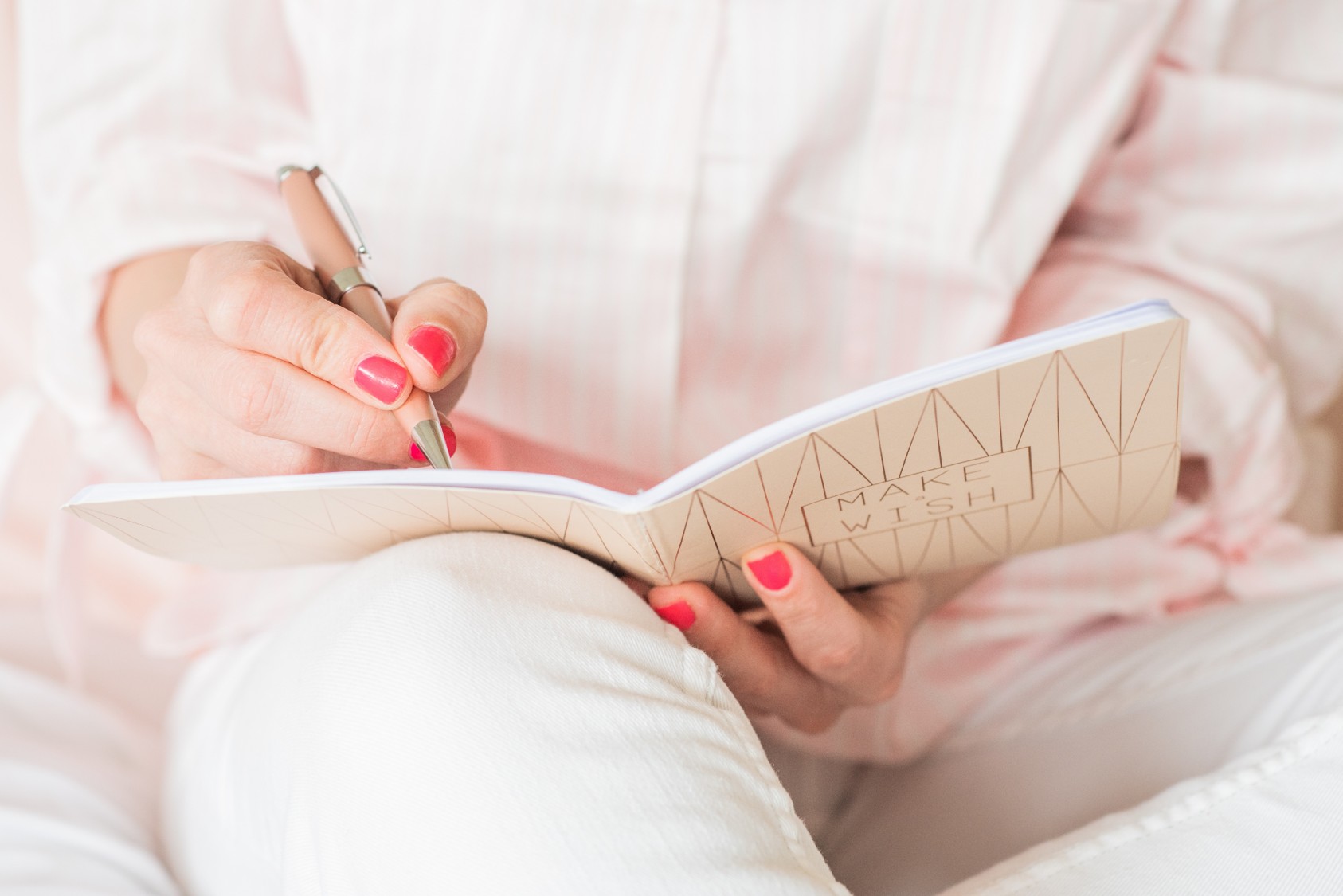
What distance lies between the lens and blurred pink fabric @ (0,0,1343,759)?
2.17 feet

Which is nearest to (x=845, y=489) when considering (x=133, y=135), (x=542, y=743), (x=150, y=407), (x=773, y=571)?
(x=773, y=571)

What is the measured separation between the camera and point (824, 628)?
0.52m

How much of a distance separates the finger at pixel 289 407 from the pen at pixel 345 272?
0.02 metres

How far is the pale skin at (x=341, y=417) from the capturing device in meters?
0.45

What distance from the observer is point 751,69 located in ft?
2.15

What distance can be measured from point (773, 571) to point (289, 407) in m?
0.24

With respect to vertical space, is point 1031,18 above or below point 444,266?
above

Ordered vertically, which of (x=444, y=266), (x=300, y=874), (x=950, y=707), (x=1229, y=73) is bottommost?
(x=950, y=707)

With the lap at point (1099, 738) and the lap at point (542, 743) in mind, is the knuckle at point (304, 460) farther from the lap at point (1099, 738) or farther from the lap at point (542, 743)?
the lap at point (1099, 738)

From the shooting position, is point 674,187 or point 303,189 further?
Answer: point 674,187

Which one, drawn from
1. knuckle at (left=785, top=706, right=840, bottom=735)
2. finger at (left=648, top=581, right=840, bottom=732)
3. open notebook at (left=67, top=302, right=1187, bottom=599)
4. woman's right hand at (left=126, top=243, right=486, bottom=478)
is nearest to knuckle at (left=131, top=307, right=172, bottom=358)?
woman's right hand at (left=126, top=243, right=486, bottom=478)

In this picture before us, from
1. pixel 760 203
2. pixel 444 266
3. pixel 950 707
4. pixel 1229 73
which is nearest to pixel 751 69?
pixel 760 203

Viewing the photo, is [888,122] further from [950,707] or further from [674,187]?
[950,707]

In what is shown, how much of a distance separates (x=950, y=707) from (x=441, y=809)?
0.48 metres
